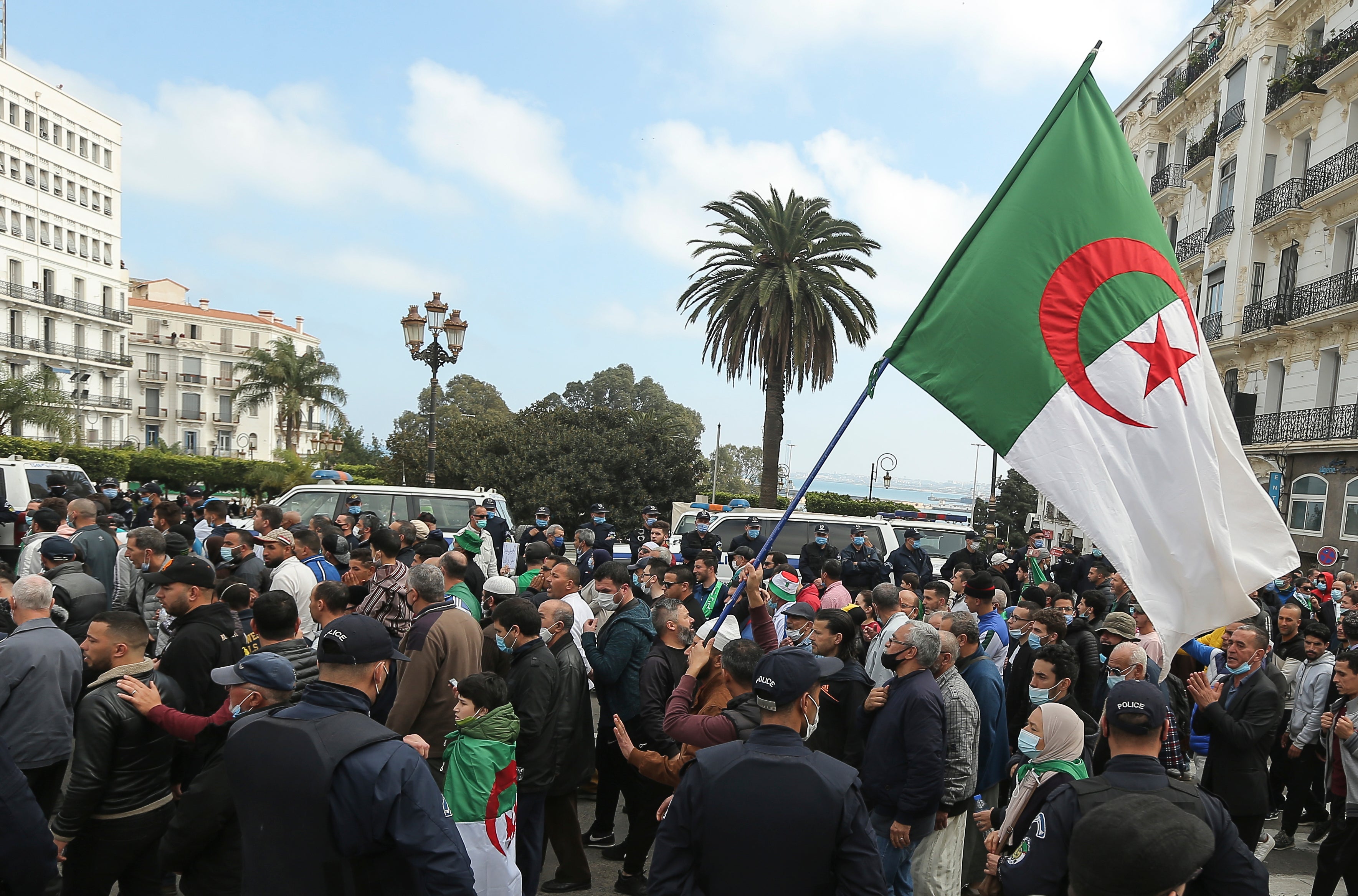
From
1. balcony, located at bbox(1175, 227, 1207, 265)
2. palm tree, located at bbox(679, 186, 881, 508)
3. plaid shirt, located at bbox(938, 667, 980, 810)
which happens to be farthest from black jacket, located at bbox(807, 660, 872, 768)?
balcony, located at bbox(1175, 227, 1207, 265)

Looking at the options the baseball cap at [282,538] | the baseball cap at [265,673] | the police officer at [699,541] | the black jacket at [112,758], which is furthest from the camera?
the police officer at [699,541]

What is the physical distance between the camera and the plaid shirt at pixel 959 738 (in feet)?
15.9

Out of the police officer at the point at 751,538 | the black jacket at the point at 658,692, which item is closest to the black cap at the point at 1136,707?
the black jacket at the point at 658,692

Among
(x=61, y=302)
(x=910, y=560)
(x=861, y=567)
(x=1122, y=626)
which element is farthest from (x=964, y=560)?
(x=61, y=302)

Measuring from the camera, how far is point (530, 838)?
515 cm

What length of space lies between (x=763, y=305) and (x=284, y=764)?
935 inches

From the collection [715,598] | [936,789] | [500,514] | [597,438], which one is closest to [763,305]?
[597,438]

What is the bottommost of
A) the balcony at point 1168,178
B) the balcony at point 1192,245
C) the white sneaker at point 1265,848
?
the white sneaker at point 1265,848

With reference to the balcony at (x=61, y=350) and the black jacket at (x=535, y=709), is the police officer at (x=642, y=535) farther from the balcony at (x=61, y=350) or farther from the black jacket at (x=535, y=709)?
the balcony at (x=61, y=350)

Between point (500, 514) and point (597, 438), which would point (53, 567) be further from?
point (597, 438)

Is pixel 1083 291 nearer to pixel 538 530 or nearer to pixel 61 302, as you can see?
pixel 538 530

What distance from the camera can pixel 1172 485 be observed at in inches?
189

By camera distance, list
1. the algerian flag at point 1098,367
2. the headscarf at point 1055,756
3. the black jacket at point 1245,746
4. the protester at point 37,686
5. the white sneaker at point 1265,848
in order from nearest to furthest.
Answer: the headscarf at point 1055,756 → the protester at point 37,686 → the algerian flag at point 1098,367 → the black jacket at point 1245,746 → the white sneaker at point 1265,848

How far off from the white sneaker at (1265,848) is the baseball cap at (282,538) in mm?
7928
